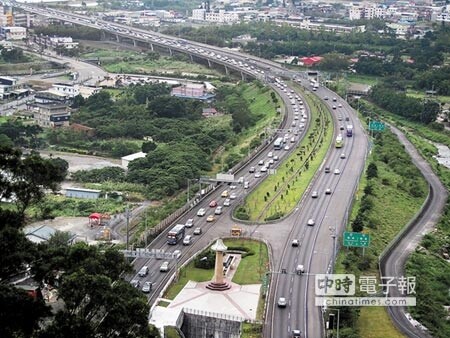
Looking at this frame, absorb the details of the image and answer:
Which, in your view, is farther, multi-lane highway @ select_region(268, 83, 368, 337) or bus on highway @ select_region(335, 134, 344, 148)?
bus on highway @ select_region(335, 134, 344, 148)

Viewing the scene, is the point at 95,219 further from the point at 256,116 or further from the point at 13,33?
the point at 13,33

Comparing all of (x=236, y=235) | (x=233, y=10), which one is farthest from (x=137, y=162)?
(x=233, y=10)

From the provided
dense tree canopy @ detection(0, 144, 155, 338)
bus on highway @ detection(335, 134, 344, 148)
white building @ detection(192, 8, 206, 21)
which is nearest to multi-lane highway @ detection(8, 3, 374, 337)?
bus on highway @ detection(335, 134, 344, 148)

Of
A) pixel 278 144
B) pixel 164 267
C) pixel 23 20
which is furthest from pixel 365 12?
pixel 164 267

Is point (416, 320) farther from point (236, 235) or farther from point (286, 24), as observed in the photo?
point (286, 24)

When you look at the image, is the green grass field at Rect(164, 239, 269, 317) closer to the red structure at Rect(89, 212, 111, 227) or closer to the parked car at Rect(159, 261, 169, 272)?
the parked car at Rect(159, 261, 169, 272)
